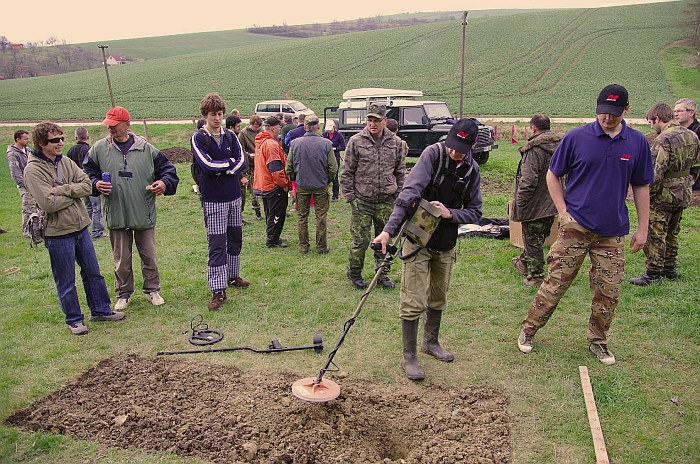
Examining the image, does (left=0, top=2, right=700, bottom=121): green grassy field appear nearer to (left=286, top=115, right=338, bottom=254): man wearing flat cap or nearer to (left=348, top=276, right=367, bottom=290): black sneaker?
(left=286, top=115, right=338, bottom=254): man wearing flat cap

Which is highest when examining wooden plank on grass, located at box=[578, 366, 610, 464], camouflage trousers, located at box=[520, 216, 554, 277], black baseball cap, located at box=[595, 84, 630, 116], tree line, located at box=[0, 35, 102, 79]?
tree line, located at box=[0, 35, 102, 79]

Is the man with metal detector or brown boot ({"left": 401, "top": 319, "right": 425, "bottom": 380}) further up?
the man with metal detector

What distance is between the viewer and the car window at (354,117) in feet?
55.2

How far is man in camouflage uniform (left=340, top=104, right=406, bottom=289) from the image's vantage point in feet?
21.4

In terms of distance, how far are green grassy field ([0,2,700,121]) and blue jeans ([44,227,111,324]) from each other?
1176 inches

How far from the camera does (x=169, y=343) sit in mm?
5379

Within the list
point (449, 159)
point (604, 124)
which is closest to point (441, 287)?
point (449, 159)

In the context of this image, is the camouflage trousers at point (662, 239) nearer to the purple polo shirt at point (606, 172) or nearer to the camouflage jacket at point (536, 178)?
the camouflage jacket at point (536, 178)

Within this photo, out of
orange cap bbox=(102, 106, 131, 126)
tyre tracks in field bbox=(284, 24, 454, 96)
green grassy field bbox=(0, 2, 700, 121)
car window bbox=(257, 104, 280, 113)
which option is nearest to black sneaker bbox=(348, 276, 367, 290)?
orange cap bbox=(102, 106, 131, 126)

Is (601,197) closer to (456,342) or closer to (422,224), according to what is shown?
(422,224)

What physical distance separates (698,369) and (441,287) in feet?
7.71

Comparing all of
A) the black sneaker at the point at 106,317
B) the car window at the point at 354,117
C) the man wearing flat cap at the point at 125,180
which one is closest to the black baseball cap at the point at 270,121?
the man wearing flat cap at the point at 125,180

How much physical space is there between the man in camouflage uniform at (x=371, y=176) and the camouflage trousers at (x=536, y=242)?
173cm

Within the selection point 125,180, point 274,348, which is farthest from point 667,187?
point 125,180
